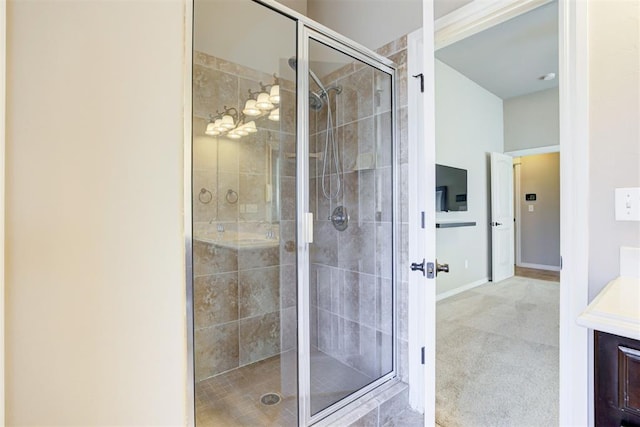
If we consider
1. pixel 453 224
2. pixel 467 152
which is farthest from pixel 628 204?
pixel 467 152

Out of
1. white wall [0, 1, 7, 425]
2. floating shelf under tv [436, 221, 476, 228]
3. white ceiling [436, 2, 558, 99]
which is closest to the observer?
white wall [0, 1, 7, 425]

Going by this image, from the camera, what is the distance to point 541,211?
Answer: 5934 millimetres

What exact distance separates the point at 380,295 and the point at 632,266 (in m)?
1.26

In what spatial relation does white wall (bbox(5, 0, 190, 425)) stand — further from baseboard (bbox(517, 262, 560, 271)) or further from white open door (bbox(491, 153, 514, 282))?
baseboard (bbox(517, 262, 560, 271))

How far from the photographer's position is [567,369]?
131 cm

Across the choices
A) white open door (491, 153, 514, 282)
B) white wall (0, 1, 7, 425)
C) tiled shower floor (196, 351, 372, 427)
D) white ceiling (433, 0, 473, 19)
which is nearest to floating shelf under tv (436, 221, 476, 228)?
white open door (491, 153, 514, 282)

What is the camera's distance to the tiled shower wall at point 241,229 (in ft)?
6.53

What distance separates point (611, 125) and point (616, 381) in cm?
97

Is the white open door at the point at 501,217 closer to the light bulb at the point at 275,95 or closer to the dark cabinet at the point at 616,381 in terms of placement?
the light bulb at the point at 275,95

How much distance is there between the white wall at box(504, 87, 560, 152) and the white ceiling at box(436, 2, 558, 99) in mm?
171

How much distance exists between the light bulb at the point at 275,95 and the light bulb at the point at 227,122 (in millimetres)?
325

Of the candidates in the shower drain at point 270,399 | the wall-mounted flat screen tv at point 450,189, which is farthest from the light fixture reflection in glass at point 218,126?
the wall-mounted flat screen tv at point 450,189

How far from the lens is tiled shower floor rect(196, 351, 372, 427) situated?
1646 mm

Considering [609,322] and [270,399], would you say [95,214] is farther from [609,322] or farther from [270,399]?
[270,399]
